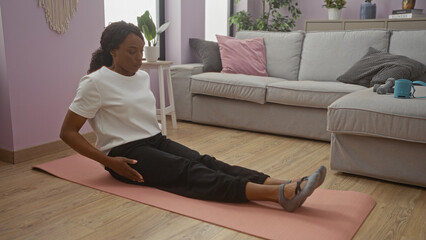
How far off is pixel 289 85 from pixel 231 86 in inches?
18.7

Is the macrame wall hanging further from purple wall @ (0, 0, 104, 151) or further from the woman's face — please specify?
the woman's face

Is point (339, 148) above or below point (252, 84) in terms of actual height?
below

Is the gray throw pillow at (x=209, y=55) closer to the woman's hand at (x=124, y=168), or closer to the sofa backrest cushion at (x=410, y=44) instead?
the sofa backrest cushion at (x=410, y=44)

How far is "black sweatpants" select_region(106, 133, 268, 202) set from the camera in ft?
5.69

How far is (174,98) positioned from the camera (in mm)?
3719

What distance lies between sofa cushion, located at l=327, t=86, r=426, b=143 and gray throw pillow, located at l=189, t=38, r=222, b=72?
5.53 ft

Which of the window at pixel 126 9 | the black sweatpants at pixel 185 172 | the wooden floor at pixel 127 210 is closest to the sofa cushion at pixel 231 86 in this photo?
the wooden floor at pixel 127 210

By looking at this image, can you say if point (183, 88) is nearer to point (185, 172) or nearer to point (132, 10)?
point (132, 10)

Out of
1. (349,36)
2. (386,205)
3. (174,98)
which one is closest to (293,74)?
(349,36)

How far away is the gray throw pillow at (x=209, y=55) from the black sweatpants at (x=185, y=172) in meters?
1.84

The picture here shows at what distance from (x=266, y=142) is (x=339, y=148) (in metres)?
0.81

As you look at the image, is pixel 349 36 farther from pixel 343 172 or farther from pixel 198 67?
pixel 343 172

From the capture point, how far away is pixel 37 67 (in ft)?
8.25

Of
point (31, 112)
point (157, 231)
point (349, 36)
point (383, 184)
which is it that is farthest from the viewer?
point (349, 36)
